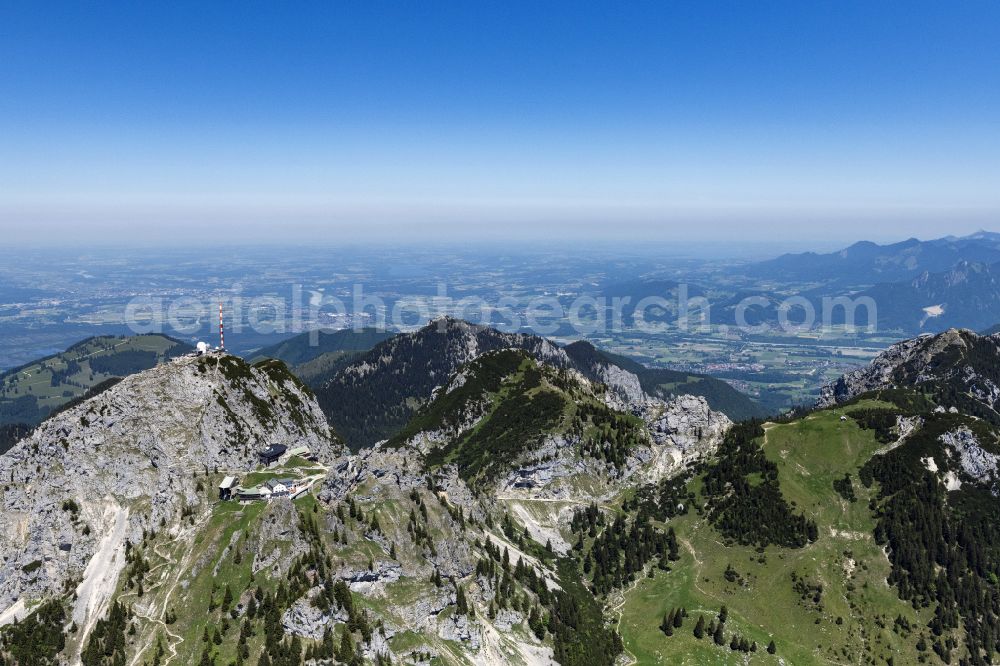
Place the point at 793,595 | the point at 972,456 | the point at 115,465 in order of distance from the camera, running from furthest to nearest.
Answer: the point at 972,456 < the point at 793,595 < the point at 115,465

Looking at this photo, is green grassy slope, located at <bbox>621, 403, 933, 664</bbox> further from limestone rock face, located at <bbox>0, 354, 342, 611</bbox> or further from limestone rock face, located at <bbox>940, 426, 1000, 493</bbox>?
limestone rock face, located at <bbox>0, 354, 342, 611</bbox>

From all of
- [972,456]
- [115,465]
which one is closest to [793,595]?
[972,456]

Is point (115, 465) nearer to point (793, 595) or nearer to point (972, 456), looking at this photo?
point (793, 595)

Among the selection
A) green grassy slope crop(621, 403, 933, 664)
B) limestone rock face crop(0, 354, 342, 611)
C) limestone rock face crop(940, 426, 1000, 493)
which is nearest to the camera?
limestone rock face crop(0, 354, 342, 611)

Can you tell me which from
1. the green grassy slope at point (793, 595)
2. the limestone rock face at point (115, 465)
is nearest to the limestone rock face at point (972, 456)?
the green grassy slope at point (793, 595)

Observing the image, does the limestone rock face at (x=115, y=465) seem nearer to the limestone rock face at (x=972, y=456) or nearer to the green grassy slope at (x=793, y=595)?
the green grassy slope at (x=793, y=595)

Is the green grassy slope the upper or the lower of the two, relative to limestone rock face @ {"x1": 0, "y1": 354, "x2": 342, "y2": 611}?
lower

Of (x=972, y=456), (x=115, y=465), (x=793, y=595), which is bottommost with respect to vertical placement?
(x=793, y=595)

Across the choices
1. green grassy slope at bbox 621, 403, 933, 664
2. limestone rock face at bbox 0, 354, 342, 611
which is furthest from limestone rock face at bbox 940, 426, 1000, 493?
limestone rock face at bbox 0, 354, 342, 611

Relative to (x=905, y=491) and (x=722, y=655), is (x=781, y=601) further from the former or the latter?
(x=905, y=491)
